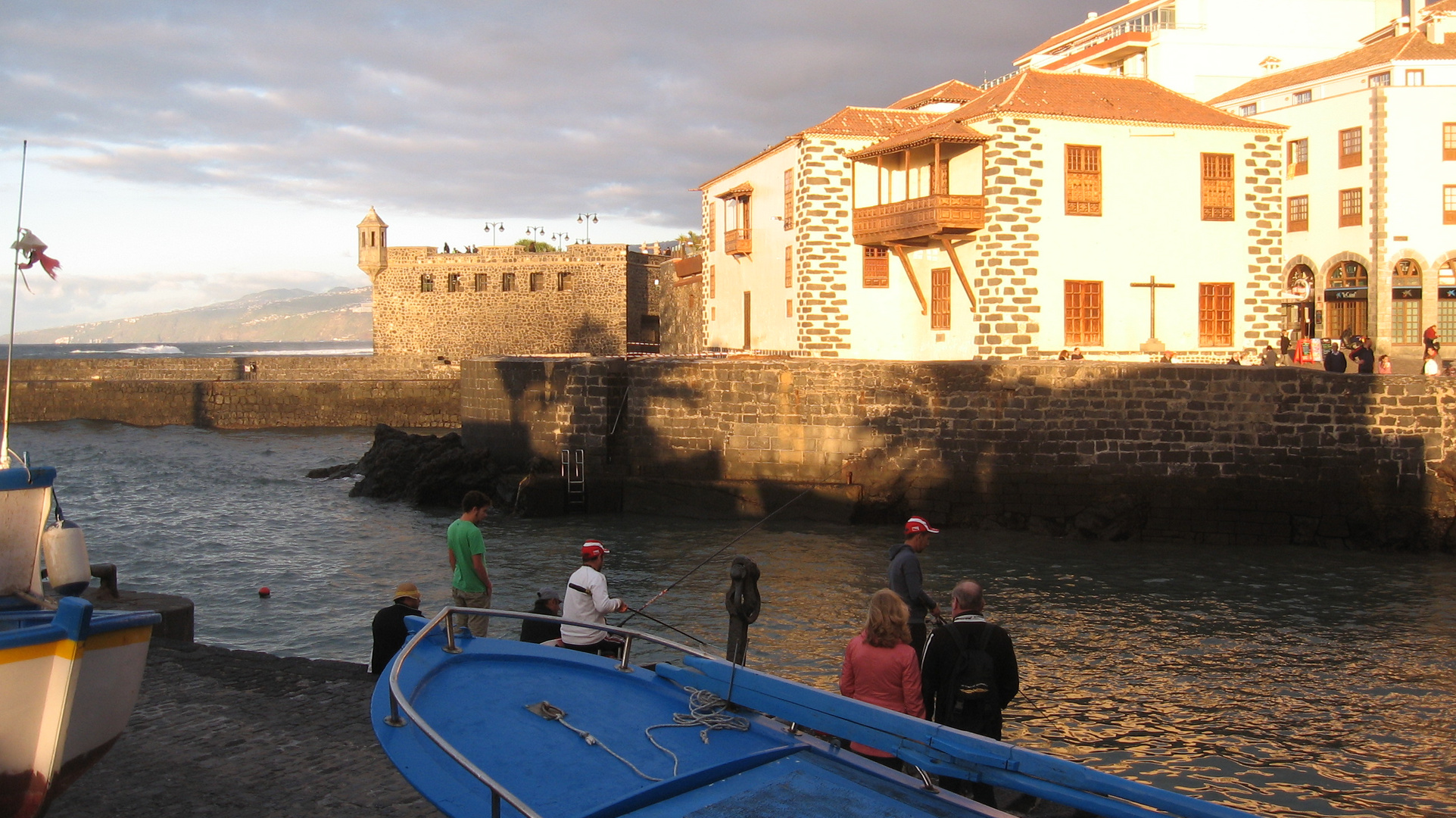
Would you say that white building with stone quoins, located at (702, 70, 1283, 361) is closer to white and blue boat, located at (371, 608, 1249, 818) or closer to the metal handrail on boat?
the metal handrail on boat

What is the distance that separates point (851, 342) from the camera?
2395 centimetres

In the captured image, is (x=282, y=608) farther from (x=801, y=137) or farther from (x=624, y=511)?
(x=801, y=137)

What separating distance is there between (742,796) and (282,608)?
10.8m

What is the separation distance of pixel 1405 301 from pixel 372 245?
4024 cm

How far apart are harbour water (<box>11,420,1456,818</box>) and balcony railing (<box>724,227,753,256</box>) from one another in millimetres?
10713

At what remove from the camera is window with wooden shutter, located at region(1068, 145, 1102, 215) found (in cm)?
2089

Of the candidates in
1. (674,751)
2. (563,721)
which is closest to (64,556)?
(563,721)

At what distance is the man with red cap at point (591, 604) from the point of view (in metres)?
7.12

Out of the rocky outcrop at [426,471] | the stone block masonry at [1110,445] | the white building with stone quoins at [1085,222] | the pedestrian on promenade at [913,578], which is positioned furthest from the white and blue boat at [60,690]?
the white building with stone quoins at [1085,222]

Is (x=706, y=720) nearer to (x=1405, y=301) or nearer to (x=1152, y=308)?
(x=1152, y=308)

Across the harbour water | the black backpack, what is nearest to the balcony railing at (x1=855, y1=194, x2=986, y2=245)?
the harbour water

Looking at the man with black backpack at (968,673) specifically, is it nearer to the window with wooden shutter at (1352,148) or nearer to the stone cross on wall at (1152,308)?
the stone cross on wall at (1152,308)

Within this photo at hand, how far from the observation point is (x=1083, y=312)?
21.0 m

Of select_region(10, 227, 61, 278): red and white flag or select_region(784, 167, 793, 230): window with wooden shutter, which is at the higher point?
select_region(784, 167, 793, 230): window with wooden shutter
